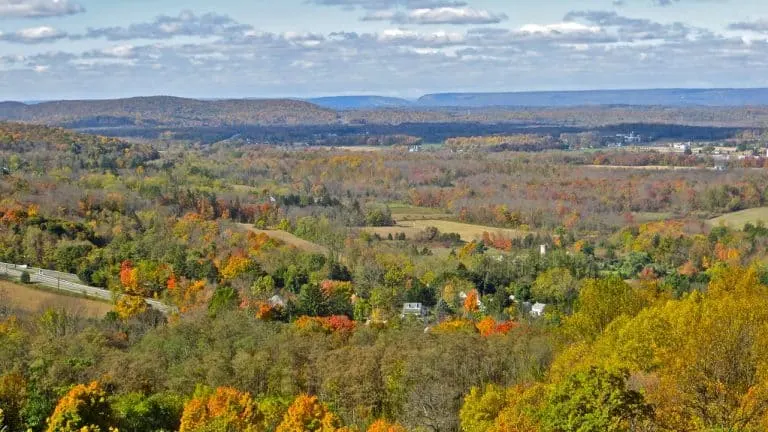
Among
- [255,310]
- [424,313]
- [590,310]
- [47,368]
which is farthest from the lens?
[424,313]

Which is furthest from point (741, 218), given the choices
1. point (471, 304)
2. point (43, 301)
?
point (43, 301)

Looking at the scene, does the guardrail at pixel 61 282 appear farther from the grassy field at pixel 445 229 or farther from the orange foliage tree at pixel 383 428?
the grassy field at pixel 445 229

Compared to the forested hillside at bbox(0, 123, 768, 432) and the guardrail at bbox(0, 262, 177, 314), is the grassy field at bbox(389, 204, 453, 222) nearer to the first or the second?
the forested hillside at bbox(0, 123, 768, 432)

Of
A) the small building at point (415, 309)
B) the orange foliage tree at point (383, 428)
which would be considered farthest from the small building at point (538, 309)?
the orange foliage tree at point (383, 428)

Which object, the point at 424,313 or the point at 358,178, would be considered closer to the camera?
the point at 424,313

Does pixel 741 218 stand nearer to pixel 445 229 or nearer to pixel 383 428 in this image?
pixel 445 229

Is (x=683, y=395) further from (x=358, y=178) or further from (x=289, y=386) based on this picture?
(x=358, y=178)

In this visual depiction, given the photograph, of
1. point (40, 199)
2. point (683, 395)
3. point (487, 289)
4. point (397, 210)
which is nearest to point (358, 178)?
point (397, 210)

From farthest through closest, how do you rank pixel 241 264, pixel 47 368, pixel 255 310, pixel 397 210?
pixel 397 210 < pixel 241 264 < pixel 255 310 < pixel 47 368

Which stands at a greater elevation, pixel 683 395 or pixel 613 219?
pixel 683 395
